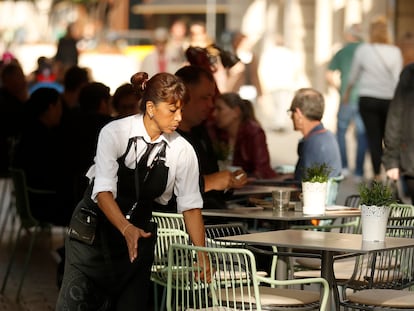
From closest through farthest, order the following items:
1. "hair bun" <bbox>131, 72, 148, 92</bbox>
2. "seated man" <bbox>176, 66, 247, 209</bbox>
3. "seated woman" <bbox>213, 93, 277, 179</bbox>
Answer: "hair bun" <bbox>131, 72, 148, 92</bbox> < "seated man" <bbox>176, 66, 247, 209</bbox> < "seated woman" <bbox>213, 93, 277, 179</bbox>

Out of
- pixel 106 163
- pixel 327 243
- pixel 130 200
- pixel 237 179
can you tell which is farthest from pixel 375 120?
pixel 106 163

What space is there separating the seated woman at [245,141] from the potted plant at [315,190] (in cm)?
252

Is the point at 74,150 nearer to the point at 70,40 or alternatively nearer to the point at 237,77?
the point at 237,77

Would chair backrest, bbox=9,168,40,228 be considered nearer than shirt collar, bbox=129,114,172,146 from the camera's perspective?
No

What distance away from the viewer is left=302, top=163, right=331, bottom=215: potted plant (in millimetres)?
8617

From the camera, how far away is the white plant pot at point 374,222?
7.31m

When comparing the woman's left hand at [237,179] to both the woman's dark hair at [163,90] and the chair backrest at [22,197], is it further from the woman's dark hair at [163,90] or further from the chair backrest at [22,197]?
the chair backrest at [22,197]

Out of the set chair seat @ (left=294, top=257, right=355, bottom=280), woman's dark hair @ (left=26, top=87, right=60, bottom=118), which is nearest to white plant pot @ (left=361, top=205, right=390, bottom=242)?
chair seat @ (left=294, top=257, right=355, bottom=280)

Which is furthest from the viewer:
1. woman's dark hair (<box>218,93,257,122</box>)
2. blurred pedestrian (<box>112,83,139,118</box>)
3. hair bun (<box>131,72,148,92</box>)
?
woman's dark hair (<box>218,93,257,122</box>)

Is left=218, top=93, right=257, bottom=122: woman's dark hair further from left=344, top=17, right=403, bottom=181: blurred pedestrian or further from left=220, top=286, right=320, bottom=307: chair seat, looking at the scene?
left=220, top=286, right=320, bottom=307: chair seat

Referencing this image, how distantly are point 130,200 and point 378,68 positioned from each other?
10.0 metres

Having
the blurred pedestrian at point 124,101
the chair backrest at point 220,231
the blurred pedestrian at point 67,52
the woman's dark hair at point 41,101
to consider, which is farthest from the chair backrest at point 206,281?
the blurred pedestrian at point 67,52

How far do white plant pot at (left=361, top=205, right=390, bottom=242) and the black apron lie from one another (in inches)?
42.8

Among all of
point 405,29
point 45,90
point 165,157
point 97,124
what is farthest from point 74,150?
point 405,29
